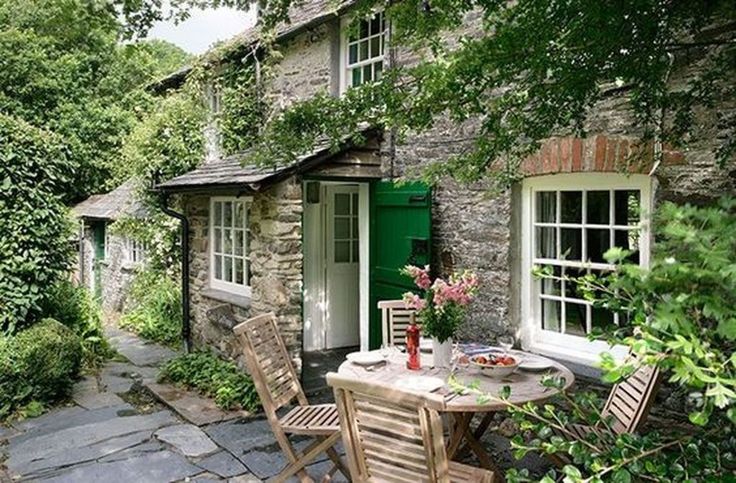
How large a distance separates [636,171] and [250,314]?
15.7 feet

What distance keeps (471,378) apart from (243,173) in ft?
13.8

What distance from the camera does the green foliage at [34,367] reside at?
253 inches

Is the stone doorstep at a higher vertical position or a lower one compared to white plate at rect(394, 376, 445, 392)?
lower

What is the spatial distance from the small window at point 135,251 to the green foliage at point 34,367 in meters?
5.95

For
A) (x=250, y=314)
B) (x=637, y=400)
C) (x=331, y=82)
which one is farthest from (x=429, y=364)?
(x=331, y=82)

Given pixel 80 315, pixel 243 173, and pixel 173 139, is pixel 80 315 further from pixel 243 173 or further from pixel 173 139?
pixel 173 139

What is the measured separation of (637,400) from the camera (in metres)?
3.75

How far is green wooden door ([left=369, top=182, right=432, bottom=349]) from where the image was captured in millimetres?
6516

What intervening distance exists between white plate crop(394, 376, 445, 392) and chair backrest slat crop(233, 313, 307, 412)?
1043 millimetres

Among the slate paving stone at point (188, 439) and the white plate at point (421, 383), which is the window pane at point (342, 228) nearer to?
the slate paving stone at point (188, 439)

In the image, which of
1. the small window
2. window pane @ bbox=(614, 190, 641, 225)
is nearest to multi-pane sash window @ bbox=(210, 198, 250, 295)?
the small window

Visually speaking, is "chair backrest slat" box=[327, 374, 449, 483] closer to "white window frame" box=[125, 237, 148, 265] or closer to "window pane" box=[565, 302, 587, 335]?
"window pane" box=[565, 302, 587, 335]

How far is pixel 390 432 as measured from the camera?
2.99 meters

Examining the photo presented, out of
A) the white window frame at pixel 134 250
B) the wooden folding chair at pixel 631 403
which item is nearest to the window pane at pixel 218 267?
the white window frame at pixel 134 250
